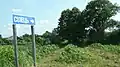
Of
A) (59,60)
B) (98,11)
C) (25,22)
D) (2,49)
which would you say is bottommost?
(59,60)

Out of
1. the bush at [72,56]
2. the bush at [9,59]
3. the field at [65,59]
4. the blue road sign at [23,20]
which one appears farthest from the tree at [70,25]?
the blue road sign at [23,20]

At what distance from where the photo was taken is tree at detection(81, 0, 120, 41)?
3759cm

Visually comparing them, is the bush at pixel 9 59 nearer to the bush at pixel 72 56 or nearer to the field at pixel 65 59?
the field at pixel 65 59

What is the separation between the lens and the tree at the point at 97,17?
37.6 m

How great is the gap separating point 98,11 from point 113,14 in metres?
2.48

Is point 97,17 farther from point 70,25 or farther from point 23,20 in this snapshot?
point 23,20

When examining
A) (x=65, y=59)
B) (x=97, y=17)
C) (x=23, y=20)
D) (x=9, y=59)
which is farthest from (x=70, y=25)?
(x=23, y=20)

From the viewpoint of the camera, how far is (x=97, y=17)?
124ft

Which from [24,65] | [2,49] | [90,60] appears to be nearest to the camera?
[24,65]

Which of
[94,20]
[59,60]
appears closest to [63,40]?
[94,20]

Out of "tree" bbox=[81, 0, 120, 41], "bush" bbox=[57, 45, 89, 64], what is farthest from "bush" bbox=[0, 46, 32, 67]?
"tree" bbox=[81, 0, 120, 41]

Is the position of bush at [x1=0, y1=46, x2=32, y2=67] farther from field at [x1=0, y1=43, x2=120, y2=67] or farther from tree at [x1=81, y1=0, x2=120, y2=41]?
tree at [x1=81, y1=0, x2=120, y2=41]

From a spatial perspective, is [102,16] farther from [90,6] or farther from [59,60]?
[59,60]

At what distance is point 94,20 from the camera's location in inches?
1492
